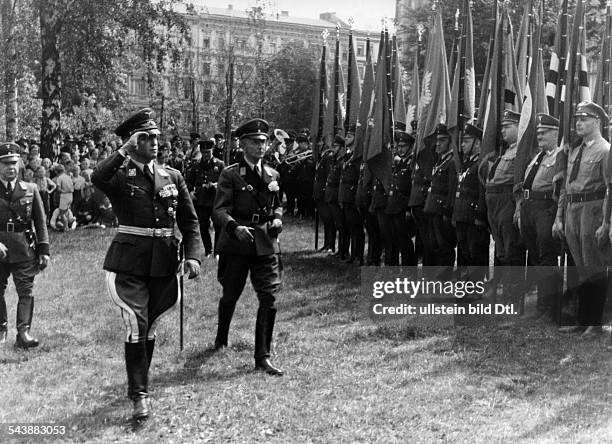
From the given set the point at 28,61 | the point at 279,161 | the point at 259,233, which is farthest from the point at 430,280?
the point at 28,61

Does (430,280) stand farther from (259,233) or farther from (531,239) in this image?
(259,233)

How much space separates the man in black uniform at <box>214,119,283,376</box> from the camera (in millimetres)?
7016

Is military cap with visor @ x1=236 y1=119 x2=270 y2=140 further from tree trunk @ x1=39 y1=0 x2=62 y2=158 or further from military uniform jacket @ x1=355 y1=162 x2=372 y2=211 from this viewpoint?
tree trunk @ x1=39 y1=0 x2=62 y2=158

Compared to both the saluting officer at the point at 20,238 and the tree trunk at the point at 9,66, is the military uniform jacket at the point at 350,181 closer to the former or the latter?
the saluting officer at the point at 20,238

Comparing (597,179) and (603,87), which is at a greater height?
(603,87)

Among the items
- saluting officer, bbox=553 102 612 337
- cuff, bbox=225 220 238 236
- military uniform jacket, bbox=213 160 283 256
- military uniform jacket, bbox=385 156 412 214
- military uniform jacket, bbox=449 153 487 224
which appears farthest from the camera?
military uniform jacket, bbox=385 156 412 214

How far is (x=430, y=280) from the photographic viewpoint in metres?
10.3

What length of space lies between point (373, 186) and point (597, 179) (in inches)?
177

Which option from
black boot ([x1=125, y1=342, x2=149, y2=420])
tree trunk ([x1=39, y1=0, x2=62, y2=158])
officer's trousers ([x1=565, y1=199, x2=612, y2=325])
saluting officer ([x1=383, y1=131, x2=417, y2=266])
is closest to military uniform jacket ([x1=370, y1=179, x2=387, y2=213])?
saluting officer ([x1=383, y1=131, x2=417, y2=266])

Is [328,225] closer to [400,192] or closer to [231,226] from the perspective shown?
[400,192]

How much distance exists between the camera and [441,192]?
9.97 meters

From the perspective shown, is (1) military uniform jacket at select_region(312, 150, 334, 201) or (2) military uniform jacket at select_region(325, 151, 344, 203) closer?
(2) military uniform jacket at select_region(325, 151, 344, 203)

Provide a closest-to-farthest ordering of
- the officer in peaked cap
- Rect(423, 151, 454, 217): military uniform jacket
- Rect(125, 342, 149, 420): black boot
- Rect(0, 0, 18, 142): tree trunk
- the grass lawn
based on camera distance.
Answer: the grass lawn
Rect(125, 342, 149, 420): black boot
the officer in peaked cap
Rect(423, 151, 454, 217): military uniform jacket
Rect(0, 0, 18, 142): tree trunk

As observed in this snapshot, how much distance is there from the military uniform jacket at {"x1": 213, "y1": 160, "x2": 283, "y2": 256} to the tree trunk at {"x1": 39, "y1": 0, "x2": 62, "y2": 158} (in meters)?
14.3
